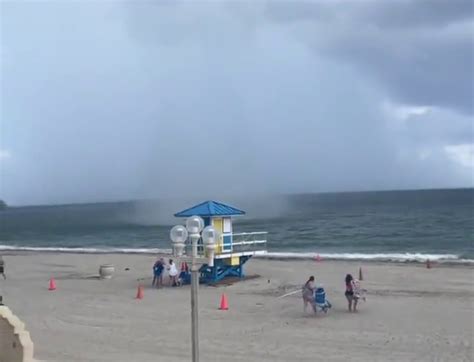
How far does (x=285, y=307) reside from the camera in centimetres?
2072

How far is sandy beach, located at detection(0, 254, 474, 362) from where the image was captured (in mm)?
14781

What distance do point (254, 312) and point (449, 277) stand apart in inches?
502

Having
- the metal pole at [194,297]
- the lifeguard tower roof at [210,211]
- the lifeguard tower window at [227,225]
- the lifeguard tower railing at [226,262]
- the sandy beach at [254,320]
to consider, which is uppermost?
the lifeguard tower roof at [210,211]

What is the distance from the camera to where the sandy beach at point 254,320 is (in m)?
14.8

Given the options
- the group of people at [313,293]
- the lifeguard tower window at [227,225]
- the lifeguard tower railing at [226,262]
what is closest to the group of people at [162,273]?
the lifeguard tower railing at [226,262]

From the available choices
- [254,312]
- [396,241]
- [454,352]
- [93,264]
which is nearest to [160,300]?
[254,312]

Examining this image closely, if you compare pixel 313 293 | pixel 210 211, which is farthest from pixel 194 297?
pixel 210 211

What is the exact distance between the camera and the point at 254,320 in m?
18.6

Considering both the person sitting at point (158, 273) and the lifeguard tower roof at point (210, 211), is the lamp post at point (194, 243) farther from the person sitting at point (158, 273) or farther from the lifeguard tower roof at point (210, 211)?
the person sitting at point (158, 273)

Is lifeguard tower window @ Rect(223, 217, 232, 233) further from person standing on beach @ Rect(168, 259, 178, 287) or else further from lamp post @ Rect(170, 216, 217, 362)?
lamp post @ Rect(170, 216, 217, 362)

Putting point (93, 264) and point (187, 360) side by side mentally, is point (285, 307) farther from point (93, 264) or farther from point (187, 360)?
point (93, 264)

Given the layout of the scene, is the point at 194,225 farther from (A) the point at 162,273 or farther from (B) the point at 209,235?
(A) the point at 162,273

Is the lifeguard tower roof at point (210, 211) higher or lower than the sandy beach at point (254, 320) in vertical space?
higher

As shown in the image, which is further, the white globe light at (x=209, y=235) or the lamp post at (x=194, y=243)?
the white globe light at (x=209, y=235)
